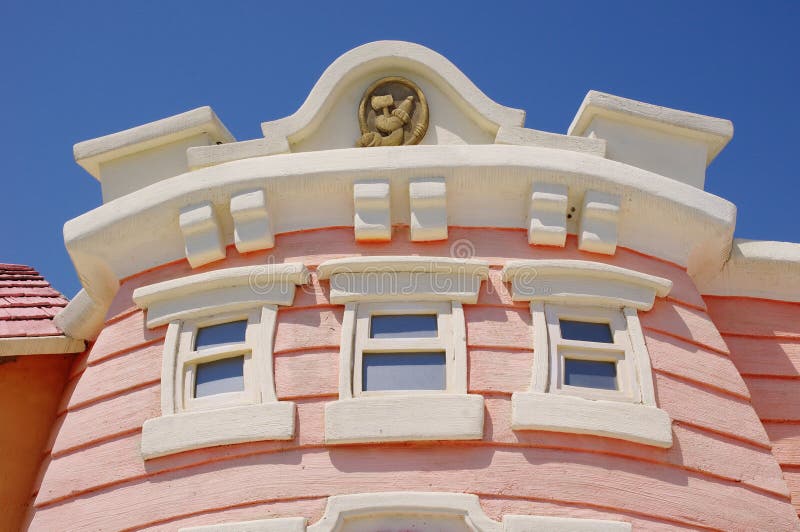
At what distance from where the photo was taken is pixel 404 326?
6.48 m

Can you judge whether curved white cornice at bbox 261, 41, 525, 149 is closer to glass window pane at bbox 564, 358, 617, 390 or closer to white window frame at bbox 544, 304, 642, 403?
white window frame at bbox 544, 304, 642, 403

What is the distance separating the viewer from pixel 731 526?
604cm

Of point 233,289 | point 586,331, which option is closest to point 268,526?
point 233,289

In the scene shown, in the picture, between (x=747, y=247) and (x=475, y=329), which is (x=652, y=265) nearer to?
(x=747, y=247)

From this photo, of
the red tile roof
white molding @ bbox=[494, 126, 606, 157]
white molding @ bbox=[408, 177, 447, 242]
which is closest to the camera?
white molding @ bbox=[408, 177, 447, 242]

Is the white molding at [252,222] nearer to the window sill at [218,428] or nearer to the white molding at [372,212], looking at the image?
the white molding at [372,212]

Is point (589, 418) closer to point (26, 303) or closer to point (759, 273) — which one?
point (759, 273)

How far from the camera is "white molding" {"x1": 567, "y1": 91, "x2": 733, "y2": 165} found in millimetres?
7328

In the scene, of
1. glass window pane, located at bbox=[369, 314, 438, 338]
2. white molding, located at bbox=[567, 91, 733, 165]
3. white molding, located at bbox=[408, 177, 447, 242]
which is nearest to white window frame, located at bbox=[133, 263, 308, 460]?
glass window pane, located at bbox=[369, 314, 438, 338]

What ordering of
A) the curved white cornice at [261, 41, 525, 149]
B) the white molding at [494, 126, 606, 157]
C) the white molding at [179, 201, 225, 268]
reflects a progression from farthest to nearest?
the curved white cornice at [261, 41, 525, 149], the white molding at [494, 126, 606, 157], the white molding at [179, 201, 225, 268]

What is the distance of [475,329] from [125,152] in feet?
9.69

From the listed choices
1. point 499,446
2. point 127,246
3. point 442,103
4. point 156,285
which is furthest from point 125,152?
point 499,446

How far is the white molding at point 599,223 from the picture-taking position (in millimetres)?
6887

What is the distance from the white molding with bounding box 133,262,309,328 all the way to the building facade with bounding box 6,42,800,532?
2 cm
